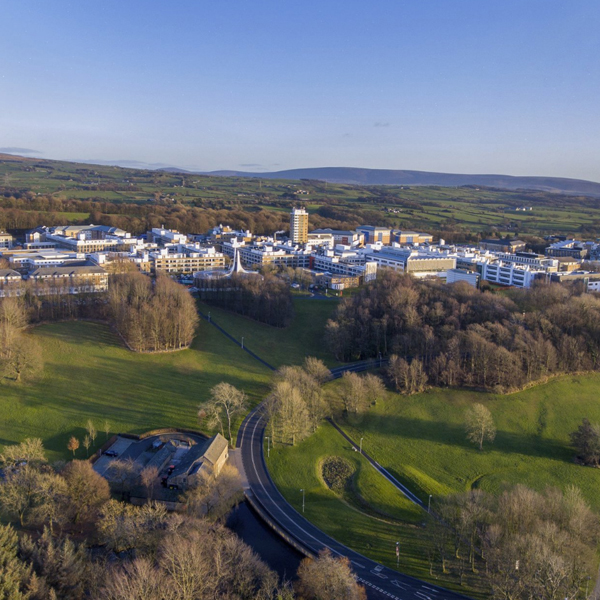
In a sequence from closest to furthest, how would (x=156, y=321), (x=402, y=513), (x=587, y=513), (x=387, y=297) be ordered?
(x=587, y=513) → (x=402, y=513) → (x=156, y=321) → (x=387, y=297)

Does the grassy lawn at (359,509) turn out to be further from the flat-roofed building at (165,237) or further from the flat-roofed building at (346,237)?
the flat-roofed building at (346,237)

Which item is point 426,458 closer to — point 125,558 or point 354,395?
point 354,395

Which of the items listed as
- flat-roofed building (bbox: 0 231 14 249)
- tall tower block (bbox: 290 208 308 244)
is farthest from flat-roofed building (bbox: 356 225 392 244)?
flat-roofed building (bbox: 0 231 14 249)

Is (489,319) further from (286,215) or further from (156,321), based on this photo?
(286,215)

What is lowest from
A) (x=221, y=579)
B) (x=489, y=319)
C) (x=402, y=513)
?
(x=402, y=513)

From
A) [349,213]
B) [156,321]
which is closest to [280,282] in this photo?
[156,321]

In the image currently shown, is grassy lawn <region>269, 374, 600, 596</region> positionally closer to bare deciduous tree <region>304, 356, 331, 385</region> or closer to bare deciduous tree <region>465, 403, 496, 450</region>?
bare deciduous tree <region>465, 403, 496, 450</region>
